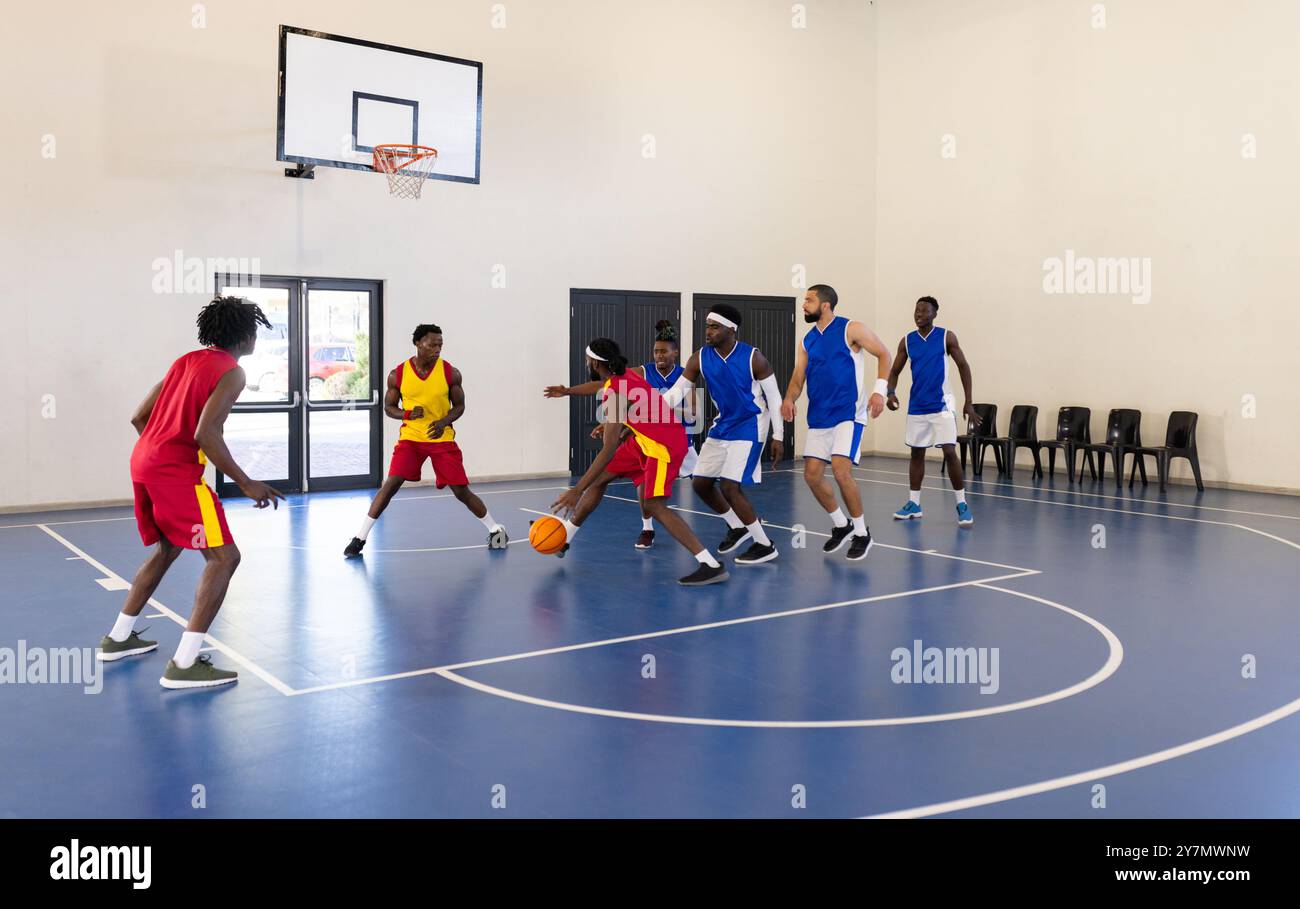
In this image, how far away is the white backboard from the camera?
10.9m

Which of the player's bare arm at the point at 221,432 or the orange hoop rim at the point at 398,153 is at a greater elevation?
the orange hoop rim at the point at 398,153

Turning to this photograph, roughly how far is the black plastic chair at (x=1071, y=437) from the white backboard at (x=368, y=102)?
7.65 meters

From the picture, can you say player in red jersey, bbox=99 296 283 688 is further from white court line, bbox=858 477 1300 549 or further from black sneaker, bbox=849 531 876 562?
white court line, bbox=858 477 1300 549

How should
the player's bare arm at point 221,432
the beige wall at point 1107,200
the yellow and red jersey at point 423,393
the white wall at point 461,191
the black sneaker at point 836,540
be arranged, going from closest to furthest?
the player's bare arm at point 221,432, the yellow and red jersey at point 423,393, the black sneaker at point 836,540, the white wall at point 461,191, the beige wall at point 1107,200

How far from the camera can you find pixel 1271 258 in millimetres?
12516

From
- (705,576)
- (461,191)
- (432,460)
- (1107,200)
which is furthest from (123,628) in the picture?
(1107,200)

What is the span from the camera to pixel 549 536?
8.04 metres

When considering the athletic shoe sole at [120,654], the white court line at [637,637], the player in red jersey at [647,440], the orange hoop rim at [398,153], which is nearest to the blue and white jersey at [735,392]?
the player in red jersey at [647,440]

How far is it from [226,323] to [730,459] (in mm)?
3726

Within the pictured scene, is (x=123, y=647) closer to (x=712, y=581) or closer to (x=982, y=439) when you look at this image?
(x=712, y=581)

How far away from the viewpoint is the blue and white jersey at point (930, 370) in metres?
10.2

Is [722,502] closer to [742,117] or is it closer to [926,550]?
[926,550]

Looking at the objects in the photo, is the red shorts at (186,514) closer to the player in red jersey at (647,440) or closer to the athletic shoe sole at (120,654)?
the athletic shoe sole at (120,654)

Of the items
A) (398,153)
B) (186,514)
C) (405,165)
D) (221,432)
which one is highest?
(398,153)
